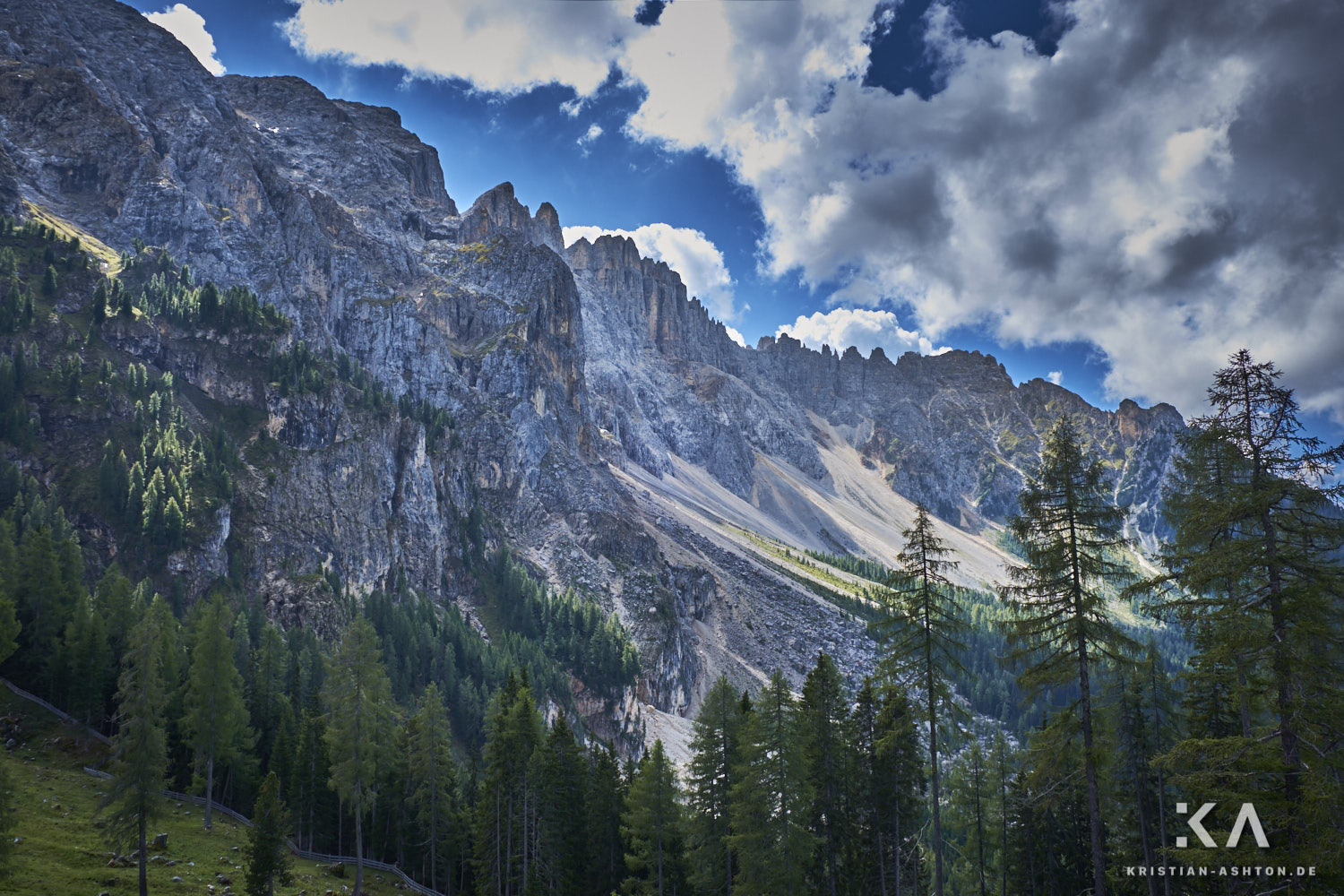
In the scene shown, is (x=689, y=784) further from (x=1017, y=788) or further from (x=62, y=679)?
(x=62, y=679)

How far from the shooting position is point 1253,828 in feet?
46.7

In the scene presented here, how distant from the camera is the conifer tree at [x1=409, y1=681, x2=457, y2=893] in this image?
43.3 m

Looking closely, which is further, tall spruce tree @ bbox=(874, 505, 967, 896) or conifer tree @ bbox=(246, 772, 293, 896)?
conifer tree @ bbox=(246, 772, 293, 896)

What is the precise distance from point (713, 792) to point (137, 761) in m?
24.0

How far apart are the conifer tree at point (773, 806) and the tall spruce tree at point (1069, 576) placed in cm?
1006

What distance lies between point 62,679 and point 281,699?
13.3 m

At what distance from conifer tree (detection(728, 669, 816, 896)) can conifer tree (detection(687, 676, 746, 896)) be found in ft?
9.35

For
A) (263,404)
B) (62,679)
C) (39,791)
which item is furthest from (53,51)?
(39,791)

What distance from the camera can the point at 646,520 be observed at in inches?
7293

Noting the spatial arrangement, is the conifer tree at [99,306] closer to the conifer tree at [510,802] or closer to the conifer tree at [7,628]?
the conifer tree at [7,628]

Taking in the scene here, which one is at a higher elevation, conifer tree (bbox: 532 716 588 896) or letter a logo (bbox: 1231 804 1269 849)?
letter a logo (bbox: 1231 804 1269 849)

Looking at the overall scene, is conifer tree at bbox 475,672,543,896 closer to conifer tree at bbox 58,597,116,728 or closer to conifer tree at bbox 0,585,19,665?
conifer tree at bbox 58,597,116,728

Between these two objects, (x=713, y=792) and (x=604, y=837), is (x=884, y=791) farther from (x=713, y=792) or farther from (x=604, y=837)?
(x=604, y=837)

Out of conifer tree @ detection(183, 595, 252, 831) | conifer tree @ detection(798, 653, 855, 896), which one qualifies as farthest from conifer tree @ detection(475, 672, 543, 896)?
conifer tree @ detection(183, 595, 252, 831)
